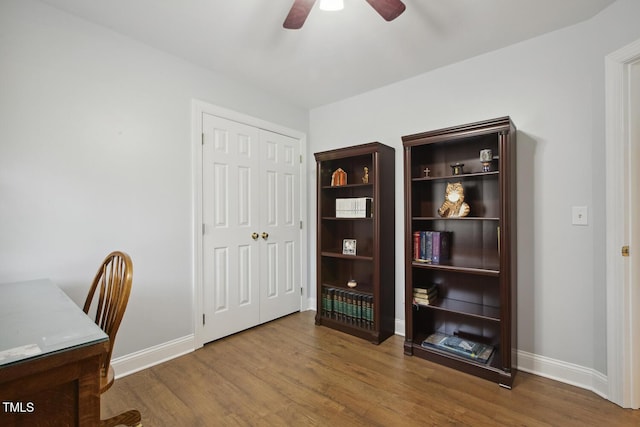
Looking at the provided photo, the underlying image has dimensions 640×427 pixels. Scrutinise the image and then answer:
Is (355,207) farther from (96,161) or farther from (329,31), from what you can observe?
(96,161)

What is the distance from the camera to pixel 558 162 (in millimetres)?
2150

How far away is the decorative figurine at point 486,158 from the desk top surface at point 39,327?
7.79 ft

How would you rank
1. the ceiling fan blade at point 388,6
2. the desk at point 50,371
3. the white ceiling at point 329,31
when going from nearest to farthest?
1. the desk at point 50,371
2. the ceiling fan blade at point 388,6
3. the white ceiling at point 329,31

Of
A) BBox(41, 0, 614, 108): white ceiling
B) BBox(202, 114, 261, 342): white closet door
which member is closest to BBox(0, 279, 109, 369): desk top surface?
BBox(202, 114, 261, 342): white closet door

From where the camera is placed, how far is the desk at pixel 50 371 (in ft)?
2.61

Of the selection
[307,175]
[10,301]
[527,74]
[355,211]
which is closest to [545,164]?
[527,74]

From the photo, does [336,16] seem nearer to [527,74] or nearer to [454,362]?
[527,74]

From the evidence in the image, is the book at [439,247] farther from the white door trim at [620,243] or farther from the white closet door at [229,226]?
the white closet door at [229,226]

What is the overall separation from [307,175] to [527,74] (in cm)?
224

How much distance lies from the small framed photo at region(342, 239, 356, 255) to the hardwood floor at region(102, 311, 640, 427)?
0.93 m

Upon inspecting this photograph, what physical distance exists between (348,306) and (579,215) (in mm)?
1957

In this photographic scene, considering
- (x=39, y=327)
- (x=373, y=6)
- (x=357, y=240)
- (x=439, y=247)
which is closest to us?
(x=39, y=327)

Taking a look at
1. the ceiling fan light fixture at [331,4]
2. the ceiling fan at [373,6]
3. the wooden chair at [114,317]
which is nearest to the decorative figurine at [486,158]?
the ceiling fan at [373,6]

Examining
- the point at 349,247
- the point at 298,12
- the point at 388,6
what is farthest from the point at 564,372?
the point at 298,12
